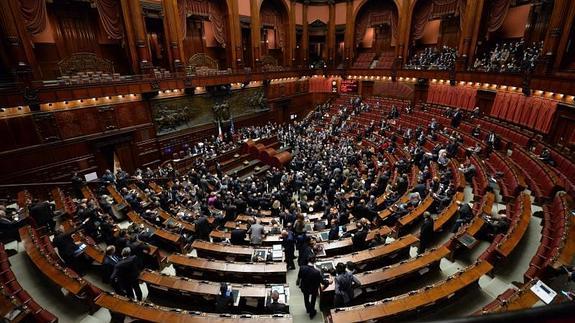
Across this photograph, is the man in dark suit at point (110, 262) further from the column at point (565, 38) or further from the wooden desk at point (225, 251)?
the column at point (565, 38)

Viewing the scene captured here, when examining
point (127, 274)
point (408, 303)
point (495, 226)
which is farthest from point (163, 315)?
point (495, 226)

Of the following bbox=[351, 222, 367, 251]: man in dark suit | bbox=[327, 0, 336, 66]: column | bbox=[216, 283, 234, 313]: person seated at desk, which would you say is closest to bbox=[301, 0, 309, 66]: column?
bbox=[327, 0, 336, 66]: column

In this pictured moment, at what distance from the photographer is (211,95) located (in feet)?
52.4

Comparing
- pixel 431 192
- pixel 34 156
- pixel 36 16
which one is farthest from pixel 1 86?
pixel 431 192

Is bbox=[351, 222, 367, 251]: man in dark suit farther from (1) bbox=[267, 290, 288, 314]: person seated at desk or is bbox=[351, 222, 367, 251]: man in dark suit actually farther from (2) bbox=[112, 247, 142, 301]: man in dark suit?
(2) bbox=[112, 247, 142, 301]: man in dark suit

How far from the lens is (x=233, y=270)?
209 inches

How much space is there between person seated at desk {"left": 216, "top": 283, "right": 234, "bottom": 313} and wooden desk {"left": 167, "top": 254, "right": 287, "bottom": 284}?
0.72m

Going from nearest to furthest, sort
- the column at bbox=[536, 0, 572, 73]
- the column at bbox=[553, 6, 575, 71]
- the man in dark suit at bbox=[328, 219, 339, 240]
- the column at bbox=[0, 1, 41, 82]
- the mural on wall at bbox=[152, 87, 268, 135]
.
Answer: the man in dark suit at bbox=[328, 219, 339, 240], the column at bbox=[0, 1, 41, 82], the column at bbox=[553, 6, 575, 71], the column at bbox=[536, 0, 572, 73], the mural on wall at bbox=[152, 87, 268, 135]

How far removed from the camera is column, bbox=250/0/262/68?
1810 centimetres

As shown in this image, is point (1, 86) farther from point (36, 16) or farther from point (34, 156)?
point (36, 16)

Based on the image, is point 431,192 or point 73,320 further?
point 431,192

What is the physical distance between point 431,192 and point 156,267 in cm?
683

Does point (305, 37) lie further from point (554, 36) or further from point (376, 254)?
point (376, 254)

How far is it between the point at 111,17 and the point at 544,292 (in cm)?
1615
